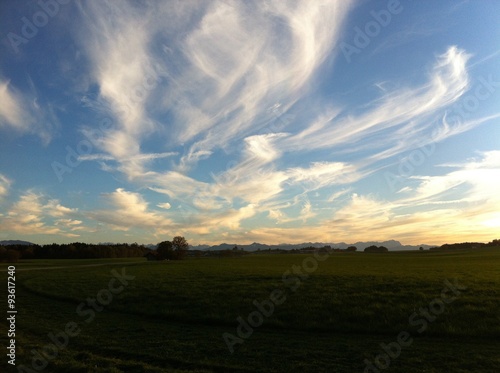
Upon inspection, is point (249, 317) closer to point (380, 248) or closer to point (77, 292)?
point (77, 292)

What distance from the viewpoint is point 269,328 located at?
1959cm

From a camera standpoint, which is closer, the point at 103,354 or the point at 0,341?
the point at 103,354

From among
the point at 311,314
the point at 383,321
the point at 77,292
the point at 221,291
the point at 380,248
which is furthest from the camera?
the point at 380,248

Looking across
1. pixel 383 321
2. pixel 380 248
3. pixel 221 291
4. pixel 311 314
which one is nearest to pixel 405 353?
pixel 383 321

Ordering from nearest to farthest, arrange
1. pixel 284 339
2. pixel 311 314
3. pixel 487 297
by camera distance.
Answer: pixel 284 339 < pixel 311 314 < pixel 487 297

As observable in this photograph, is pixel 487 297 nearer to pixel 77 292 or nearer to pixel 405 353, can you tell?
pixel 405 353

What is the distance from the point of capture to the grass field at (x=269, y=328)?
13.1 m

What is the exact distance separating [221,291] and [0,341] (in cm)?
1650

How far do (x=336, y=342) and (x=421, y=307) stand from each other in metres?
8.78

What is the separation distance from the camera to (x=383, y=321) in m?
19.5

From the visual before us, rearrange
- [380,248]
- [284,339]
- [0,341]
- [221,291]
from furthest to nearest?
[380,248] < [221,291] < [284,339] < [0,341]

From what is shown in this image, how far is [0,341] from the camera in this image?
1530 centimetres

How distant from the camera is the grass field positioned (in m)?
13.1

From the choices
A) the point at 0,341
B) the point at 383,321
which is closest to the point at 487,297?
the point at 383,321
